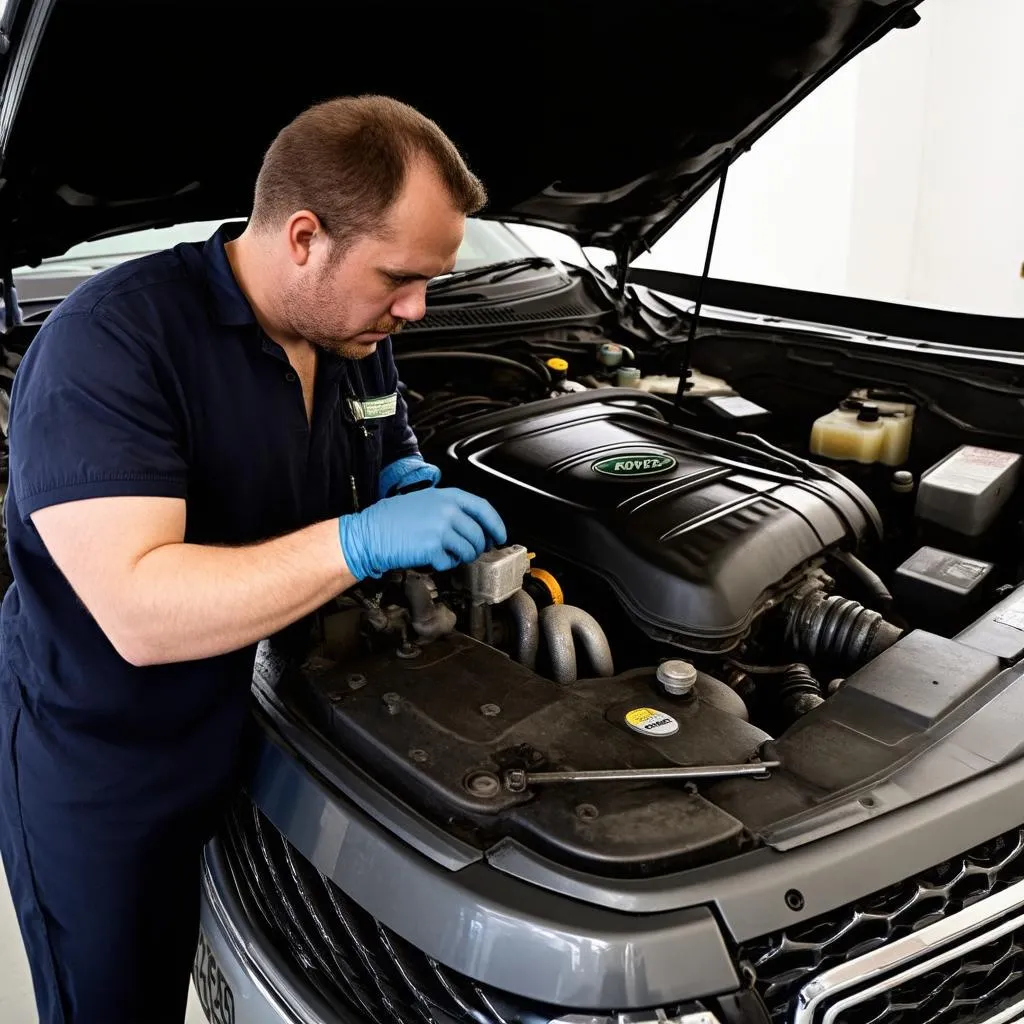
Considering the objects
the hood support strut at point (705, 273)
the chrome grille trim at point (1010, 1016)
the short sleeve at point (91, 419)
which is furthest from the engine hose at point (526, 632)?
the hood support strut at point (705, 273)

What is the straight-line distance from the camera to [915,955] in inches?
32.0

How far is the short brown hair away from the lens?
0.97 metres

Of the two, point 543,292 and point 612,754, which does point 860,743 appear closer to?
point 612,754

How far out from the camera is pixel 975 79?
4695 mm

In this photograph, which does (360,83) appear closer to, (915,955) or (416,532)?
(416,532)

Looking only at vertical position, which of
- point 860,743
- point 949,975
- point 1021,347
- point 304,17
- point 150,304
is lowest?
point 949,975

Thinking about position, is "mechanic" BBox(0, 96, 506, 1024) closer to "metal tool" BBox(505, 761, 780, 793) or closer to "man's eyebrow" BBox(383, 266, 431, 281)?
"man's eyebrow" BBox(383, 266, 431, 281)

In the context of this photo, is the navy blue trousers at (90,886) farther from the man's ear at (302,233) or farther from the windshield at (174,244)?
the windshield at (174,244)

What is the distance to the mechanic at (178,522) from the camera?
90cm

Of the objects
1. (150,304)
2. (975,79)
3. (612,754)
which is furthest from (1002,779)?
(975,79)

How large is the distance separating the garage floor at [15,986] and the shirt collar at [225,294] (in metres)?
1.10

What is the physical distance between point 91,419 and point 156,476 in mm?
81

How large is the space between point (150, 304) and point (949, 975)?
41.0 inches

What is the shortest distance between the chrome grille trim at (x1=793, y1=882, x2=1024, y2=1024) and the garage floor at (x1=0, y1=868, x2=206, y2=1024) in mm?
1086
